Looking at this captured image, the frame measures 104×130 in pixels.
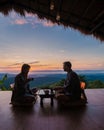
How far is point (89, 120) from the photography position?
4375 mm

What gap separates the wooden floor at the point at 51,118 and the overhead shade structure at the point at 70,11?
7.95ft

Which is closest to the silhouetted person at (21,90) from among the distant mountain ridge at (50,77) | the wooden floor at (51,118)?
the wooden floor at (51,118)

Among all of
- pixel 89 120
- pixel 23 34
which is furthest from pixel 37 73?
pixel 89 120

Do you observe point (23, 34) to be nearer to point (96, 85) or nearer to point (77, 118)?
point (96, 85)

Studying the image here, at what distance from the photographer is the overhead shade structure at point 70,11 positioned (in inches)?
250

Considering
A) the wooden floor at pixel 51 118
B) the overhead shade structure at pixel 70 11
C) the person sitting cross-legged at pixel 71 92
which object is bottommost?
the wooden floor at pixel 51 118

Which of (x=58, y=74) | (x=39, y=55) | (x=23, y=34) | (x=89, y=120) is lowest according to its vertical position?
(x=89, y=120)

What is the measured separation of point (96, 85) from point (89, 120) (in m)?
6.43

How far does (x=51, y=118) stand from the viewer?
15.0 feet

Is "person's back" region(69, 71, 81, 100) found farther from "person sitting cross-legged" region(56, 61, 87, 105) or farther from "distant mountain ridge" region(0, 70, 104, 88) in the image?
"distant mountain ridge" region(0, 70, 104, 88)

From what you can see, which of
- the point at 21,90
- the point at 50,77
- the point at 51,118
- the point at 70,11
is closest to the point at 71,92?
the point at 21,90

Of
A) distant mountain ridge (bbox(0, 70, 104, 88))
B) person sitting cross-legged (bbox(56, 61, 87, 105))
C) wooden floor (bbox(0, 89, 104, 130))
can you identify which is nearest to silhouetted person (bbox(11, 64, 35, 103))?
wooden floor (bbox(0, 89, 104, 130))

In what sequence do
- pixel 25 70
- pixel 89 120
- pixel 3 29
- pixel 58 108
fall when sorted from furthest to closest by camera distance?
pixel 3 29 → pixel 25 70 → pixel 58 108 → pixel 89 120

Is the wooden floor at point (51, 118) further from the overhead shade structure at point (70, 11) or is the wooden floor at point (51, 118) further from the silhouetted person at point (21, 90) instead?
the overhead shade structure at point (70, 11)
